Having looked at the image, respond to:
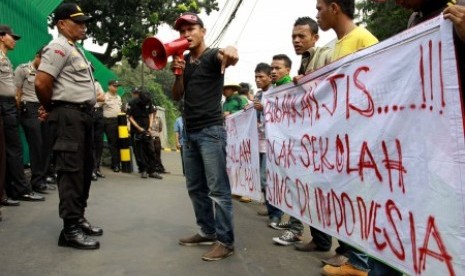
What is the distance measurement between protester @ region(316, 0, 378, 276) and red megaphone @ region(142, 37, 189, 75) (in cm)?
108

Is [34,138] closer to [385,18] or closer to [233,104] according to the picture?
[233,104]

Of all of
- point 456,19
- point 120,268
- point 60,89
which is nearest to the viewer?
point 456,19

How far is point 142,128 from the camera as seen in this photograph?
9.27 m

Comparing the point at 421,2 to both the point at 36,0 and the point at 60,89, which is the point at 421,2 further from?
the point at 36,0

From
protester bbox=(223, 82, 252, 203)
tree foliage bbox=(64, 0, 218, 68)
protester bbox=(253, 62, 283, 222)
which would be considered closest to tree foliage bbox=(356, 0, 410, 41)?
tree foliage bbox=(64, 0, 218, 68)

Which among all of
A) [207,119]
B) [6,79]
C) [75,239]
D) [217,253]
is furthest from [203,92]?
[6,79]

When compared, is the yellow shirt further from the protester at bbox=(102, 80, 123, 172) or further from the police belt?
the protester at bbox=(102, 80, 123, 172)

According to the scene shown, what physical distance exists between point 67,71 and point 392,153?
2603 mm

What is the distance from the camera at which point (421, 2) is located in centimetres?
211

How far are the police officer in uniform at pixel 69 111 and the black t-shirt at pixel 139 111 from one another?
18.3 feet

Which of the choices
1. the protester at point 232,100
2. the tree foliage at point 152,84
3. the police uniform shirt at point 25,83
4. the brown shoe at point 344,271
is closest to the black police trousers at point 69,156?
the brown shoe at point 344,271

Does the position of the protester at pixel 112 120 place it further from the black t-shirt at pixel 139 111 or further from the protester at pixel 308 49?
the protester at pixel 308 49

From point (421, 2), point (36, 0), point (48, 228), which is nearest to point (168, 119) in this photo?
point (36, 0)

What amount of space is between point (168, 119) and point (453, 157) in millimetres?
31698
